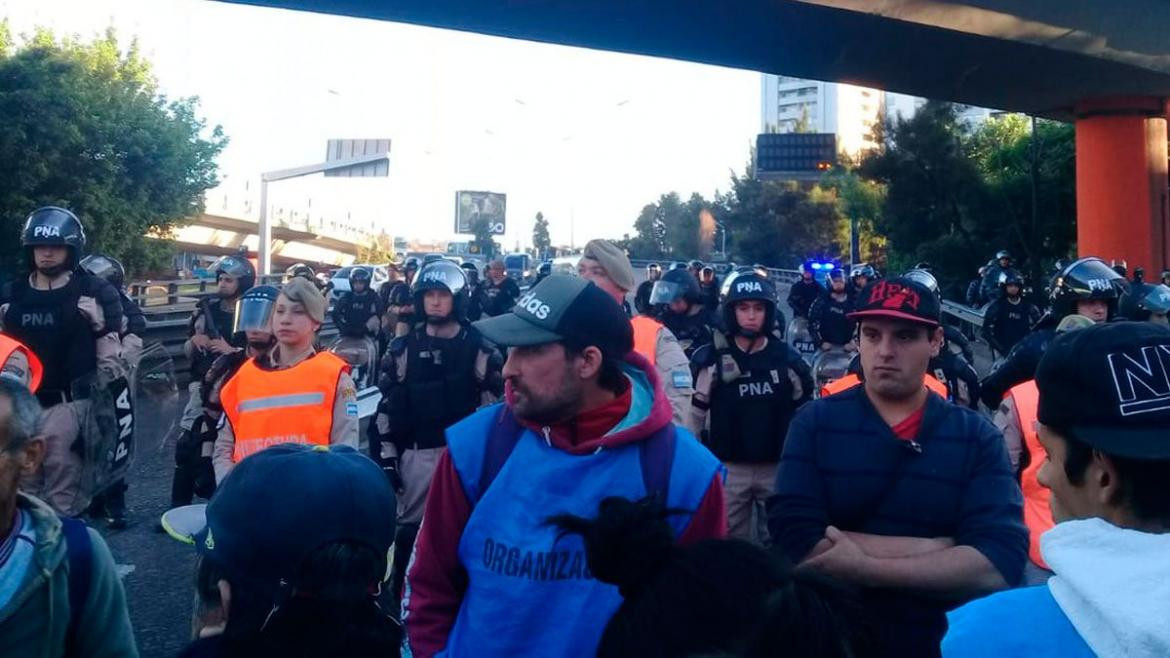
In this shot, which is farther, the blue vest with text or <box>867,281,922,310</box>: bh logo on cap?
<box>867,281,922,310</box>: bh logo on cap

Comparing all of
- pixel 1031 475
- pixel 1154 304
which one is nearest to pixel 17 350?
pixel 1031 475

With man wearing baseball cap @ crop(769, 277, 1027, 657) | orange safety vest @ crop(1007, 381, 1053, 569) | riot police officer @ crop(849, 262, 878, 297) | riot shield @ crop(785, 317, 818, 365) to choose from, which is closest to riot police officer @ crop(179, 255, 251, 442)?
orange safety vest @ crop(1007, 381, 1053, 569)

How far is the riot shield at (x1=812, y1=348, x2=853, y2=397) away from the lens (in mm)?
8898

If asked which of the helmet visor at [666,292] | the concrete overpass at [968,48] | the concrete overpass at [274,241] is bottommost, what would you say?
the helmet visor at [666,292]

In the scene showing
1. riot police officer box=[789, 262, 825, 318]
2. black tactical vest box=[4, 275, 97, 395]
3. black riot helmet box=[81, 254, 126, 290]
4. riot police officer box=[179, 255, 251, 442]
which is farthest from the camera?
riot police officer box=[789, 262, 825, 318]

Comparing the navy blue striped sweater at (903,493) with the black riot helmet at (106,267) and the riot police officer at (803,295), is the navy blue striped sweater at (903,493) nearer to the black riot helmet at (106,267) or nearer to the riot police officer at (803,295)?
the black riot helmet at (106,267)

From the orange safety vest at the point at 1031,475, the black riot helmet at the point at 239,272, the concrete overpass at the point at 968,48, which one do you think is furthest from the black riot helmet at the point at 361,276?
the orange safety vest at the point at 1031,475

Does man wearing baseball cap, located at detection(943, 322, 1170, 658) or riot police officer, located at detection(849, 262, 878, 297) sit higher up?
riot police officer, located at detection(849, 262, 878, 297)

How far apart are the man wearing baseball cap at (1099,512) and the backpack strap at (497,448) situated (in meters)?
1.25

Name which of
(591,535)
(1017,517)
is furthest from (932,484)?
(591,535)

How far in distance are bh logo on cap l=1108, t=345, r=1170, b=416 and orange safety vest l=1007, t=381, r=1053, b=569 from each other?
7.81ft

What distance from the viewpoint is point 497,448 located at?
2.60 meters

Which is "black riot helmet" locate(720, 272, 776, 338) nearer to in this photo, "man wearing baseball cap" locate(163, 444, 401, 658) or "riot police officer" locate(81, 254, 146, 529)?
"riot police officer" locate(81, 254, 146, 529)

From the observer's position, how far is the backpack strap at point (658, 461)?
2.50 metres
